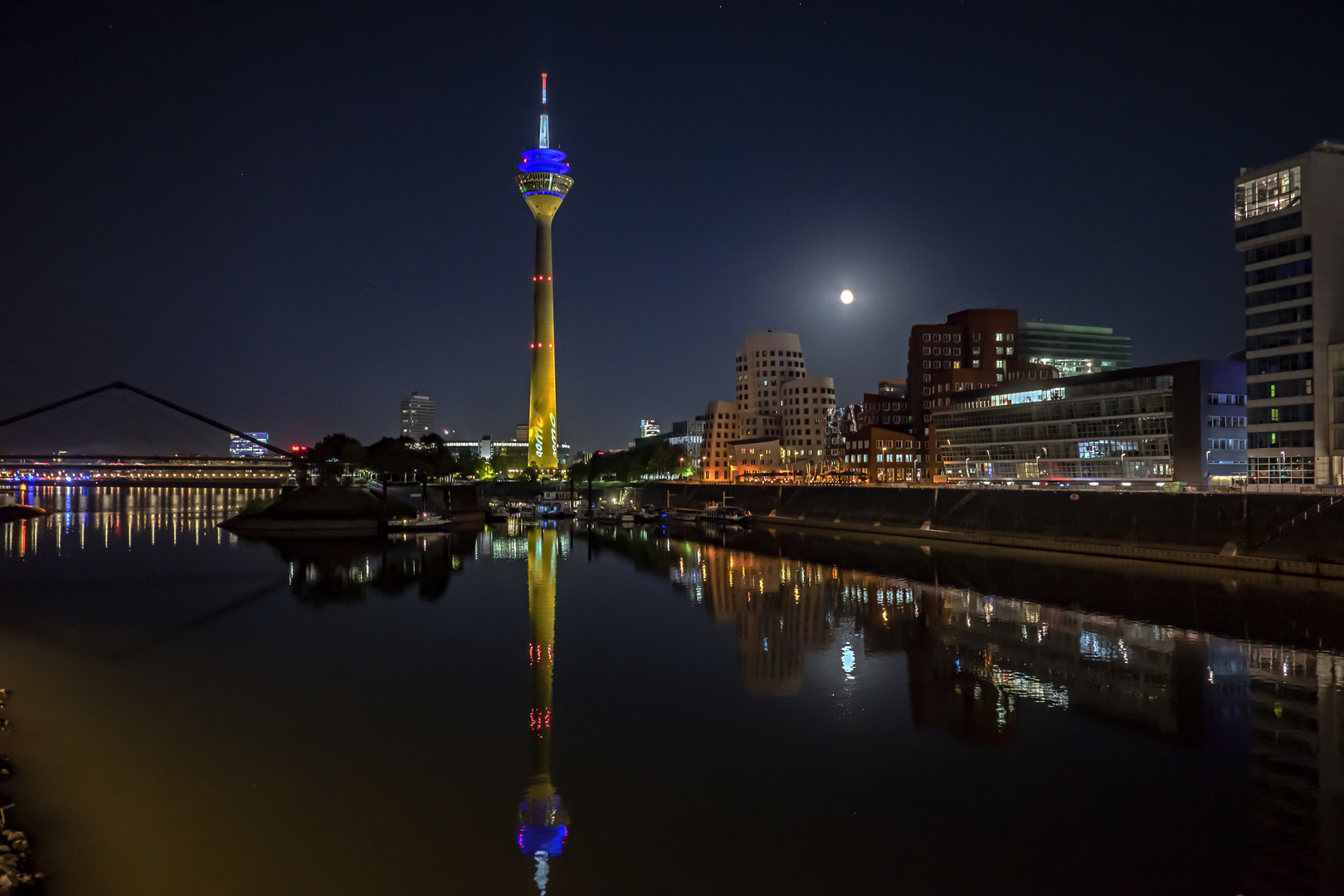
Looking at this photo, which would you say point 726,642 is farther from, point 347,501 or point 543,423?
point 543,423

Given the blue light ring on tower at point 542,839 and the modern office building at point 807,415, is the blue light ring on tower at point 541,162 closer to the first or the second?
the modern office building at point 807,415

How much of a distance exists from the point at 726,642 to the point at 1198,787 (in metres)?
15.0

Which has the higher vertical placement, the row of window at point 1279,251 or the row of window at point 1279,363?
the row of window at point 1279,251

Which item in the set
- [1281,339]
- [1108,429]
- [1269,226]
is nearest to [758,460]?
[1108,429]

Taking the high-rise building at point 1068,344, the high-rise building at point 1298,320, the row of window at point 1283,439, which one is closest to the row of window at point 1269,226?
the high-rise building at point 1298,320

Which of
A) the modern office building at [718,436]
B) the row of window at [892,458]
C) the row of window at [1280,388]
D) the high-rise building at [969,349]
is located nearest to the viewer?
the row of window at [1280,388]

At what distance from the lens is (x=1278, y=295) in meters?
54.3

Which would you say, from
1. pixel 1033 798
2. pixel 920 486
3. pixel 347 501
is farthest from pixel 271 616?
pixel 920 486

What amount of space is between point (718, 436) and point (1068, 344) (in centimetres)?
6429

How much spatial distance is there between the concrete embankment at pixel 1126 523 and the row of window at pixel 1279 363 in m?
16.7

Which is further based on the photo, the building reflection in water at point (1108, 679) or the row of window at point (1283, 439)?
the row of window at point (1283, 439)

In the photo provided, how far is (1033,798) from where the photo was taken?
13891 millimetres

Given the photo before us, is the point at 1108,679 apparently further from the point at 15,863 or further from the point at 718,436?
the point at 718,436

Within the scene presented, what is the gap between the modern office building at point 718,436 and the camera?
15338cm
